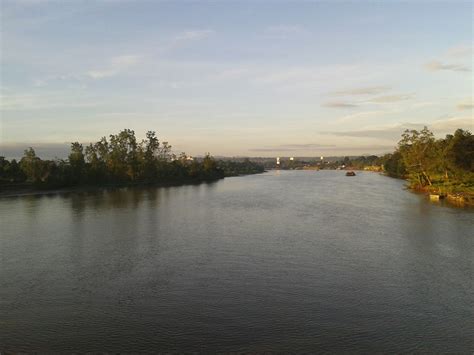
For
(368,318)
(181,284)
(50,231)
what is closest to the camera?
(368,318)

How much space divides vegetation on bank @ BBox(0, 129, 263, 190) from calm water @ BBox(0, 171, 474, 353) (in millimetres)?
30748

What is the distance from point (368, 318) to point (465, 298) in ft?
10.2

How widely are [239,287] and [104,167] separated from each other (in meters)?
51.3

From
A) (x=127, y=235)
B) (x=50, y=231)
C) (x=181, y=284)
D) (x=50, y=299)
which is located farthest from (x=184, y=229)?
(x=50, y=299)

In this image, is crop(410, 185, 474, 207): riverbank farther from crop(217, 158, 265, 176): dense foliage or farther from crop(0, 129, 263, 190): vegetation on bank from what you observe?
crop(217, 158, 265, 176): dense foliage

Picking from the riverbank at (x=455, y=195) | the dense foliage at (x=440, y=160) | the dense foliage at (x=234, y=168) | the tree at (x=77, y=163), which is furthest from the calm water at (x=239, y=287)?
the dense foliage at (x=234, y=168)

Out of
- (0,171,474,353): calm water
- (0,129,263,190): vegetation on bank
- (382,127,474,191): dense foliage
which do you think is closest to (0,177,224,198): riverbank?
(0,129,263,190): vegetation on bank

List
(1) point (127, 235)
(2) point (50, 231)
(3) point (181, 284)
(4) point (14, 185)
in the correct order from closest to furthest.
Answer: (3) point (181, 284) → (1) point (127, 235) → (2) point (50, 231) → (4) point (14, 185)

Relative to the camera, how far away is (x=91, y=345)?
8047mm

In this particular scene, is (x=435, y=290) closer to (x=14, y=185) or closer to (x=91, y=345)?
(x=91, y=345)

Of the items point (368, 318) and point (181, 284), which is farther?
point (181, 284)

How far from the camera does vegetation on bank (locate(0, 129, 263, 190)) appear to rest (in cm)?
5031

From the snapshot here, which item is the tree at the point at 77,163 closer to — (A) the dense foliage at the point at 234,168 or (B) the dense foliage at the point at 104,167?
(B) the dense foliage at the point at 104,167

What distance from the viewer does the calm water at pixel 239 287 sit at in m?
8.38
